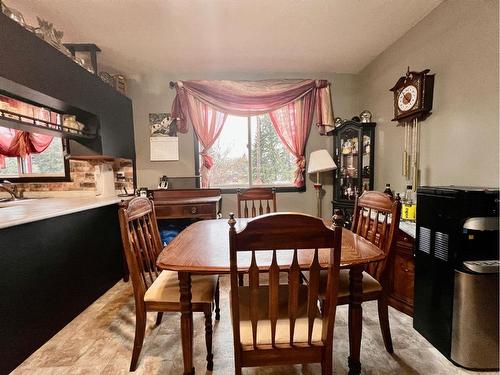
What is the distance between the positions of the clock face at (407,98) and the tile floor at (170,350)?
5.84ft

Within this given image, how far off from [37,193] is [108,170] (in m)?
0.88

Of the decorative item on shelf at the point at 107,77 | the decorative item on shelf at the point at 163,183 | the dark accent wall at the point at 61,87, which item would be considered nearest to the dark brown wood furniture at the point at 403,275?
the decorative item on shelf at the point at 163,183

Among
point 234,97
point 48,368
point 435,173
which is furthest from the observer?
point 234,97

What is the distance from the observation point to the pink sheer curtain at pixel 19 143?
8.66ft

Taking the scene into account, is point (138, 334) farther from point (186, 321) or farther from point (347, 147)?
point (347, 147)

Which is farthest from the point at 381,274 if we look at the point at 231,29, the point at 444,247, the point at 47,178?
the point at 47,178

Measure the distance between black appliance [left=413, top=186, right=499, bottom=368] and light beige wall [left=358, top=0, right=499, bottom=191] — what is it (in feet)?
1.30

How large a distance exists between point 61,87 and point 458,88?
9.83ft

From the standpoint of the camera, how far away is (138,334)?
133 centimetres

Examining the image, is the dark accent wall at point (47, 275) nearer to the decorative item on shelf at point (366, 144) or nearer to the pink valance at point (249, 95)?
the pink valance at point (249, 95)

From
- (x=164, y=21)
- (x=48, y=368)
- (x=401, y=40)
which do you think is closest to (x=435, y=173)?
(x=401, y=40)

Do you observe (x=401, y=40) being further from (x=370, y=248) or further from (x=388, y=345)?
(x=388, y=345)

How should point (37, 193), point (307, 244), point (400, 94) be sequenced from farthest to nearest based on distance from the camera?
point (37, 193)
point (400, 94)
point (307, 244)

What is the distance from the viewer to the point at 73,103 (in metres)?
1.98
